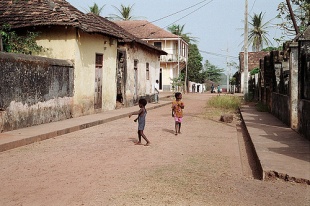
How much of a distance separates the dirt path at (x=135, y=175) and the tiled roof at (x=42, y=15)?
597cm

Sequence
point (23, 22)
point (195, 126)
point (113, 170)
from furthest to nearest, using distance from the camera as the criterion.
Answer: point (23, 22), point (195, 126), point (113, 170)

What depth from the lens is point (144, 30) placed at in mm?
43875

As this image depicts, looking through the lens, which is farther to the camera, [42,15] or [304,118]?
[42,15]

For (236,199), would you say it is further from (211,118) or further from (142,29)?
(142,29)

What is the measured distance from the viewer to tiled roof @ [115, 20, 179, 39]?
43.1 m

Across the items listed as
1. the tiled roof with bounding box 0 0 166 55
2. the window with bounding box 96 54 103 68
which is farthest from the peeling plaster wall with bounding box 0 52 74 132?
the window with bounding box 96 54 103 68

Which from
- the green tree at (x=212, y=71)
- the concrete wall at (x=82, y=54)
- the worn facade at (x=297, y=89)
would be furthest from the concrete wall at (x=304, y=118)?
the green tree at (x=212, y=71)

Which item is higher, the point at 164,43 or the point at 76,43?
the point at 164,43

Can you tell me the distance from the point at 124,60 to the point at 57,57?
673 cm

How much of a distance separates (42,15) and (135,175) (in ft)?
35.0

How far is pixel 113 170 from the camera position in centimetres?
600

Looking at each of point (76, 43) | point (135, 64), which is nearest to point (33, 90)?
point (76, 43)

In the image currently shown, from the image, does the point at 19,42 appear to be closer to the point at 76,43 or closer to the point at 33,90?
the point at 76,43

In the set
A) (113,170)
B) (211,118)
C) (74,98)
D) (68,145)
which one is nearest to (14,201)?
(113,170)
